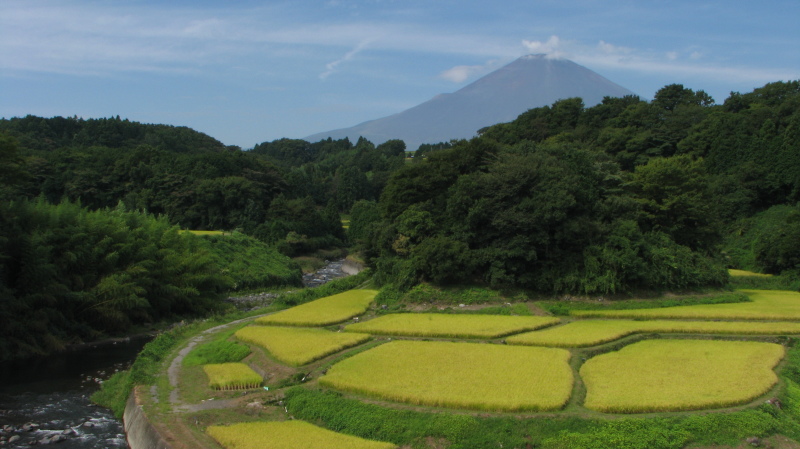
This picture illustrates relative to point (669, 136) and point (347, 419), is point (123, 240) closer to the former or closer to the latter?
point (347, 419)

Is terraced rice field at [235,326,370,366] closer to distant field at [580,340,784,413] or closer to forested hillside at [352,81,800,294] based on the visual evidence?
forested hillside at [352,81,800,294]

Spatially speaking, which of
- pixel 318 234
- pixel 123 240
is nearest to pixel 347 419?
pixel 123 240

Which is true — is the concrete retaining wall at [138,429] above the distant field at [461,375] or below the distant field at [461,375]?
below

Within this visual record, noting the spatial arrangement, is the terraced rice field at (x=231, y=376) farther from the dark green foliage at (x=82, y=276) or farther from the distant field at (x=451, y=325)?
the dark green foliage at (x=82, y=276)

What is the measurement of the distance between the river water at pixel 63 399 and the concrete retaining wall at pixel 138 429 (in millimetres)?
293

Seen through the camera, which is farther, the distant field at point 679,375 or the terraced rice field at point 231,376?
the terraced rice field at point 231,376

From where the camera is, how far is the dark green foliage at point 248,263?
1622 inches

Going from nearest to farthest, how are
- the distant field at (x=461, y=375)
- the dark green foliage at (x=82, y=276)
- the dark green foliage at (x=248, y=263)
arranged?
the distant field at (x=461, y=375), the dark green foliage at (x=82, y=276), the dark green foliage at (x=248, y=263)

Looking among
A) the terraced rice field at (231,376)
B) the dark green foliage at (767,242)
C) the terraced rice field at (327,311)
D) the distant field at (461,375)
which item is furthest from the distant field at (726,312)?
the terraced rice field at (231,376)

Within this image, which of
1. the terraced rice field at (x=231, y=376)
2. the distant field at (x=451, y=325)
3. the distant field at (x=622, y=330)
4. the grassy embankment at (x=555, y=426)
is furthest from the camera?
the distant field at (x=451, y=325)

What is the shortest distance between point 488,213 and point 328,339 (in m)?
11.0

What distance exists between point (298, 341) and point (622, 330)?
11814 millimetres

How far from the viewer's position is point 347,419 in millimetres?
14461

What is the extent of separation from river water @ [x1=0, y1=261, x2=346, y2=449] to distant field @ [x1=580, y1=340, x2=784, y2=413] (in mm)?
12863
